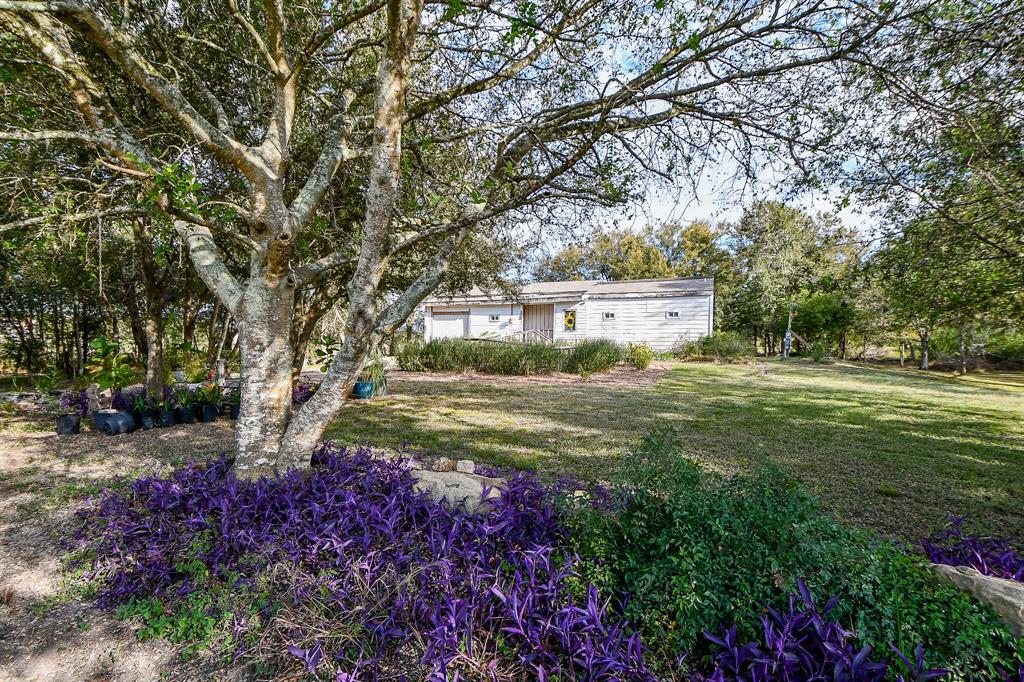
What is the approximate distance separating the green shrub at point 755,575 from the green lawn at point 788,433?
67.6 inches

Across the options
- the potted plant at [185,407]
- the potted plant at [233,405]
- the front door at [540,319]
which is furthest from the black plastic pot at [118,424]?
the front door at [540,319]

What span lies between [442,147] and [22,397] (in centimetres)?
1002

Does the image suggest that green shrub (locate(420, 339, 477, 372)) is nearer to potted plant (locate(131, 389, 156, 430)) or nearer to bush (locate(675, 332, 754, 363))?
potted plant (locate(131, 389, 156, 430))

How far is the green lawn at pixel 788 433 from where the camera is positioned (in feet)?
12.1

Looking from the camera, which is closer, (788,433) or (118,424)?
(118,424)

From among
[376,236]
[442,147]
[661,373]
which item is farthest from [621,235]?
[376,236]

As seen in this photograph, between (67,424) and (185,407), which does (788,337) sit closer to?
(185,407)

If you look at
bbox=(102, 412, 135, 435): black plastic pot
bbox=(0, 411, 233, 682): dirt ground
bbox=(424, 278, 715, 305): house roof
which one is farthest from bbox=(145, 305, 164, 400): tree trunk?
bbox=(424, 278, 715, 305): house roof

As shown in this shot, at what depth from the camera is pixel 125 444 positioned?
17.3 feet

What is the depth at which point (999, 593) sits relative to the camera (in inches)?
66.6

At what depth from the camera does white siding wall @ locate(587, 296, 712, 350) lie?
64.8ft

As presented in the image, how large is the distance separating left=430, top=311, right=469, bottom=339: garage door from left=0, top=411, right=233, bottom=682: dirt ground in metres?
17.2

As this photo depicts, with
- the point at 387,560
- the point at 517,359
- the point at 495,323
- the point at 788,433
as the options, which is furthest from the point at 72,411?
the point at 495,323

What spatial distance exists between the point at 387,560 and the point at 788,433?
602 centimetres
